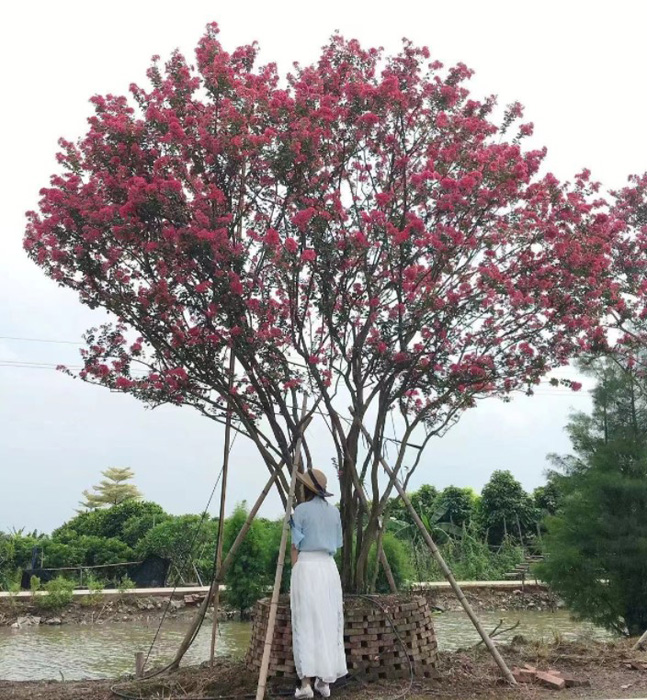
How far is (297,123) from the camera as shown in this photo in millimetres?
6469

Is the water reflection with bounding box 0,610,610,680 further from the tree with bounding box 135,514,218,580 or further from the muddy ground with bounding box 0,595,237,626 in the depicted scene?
the tree with bounding box 135,514,218,580

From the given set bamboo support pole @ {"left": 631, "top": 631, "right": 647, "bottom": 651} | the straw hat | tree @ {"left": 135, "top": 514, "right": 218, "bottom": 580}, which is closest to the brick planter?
the straw hat

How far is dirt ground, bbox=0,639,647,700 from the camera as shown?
5.96 m

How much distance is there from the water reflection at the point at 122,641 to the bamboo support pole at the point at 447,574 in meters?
2.29

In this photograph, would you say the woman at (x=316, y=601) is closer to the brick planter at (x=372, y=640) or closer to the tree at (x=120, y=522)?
the brick planter at (x=372, y=640)

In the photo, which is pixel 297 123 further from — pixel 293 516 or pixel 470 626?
pixel 470 626

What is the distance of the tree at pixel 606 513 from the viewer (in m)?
9.82

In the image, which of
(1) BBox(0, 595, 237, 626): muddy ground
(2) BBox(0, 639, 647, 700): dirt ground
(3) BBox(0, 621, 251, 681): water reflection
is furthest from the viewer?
(1) BBox(0, 595, 237, 626): muddy ground

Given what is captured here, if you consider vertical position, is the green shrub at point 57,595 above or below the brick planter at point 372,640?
above

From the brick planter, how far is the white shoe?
0.50 metres

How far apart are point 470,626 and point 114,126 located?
27.1 ft

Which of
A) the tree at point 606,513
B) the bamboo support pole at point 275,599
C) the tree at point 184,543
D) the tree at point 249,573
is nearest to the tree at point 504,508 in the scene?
the tree at point 184,543

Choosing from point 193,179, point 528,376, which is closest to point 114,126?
point 193,179

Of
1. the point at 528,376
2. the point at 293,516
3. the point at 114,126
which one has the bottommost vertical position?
the point at 293,516
